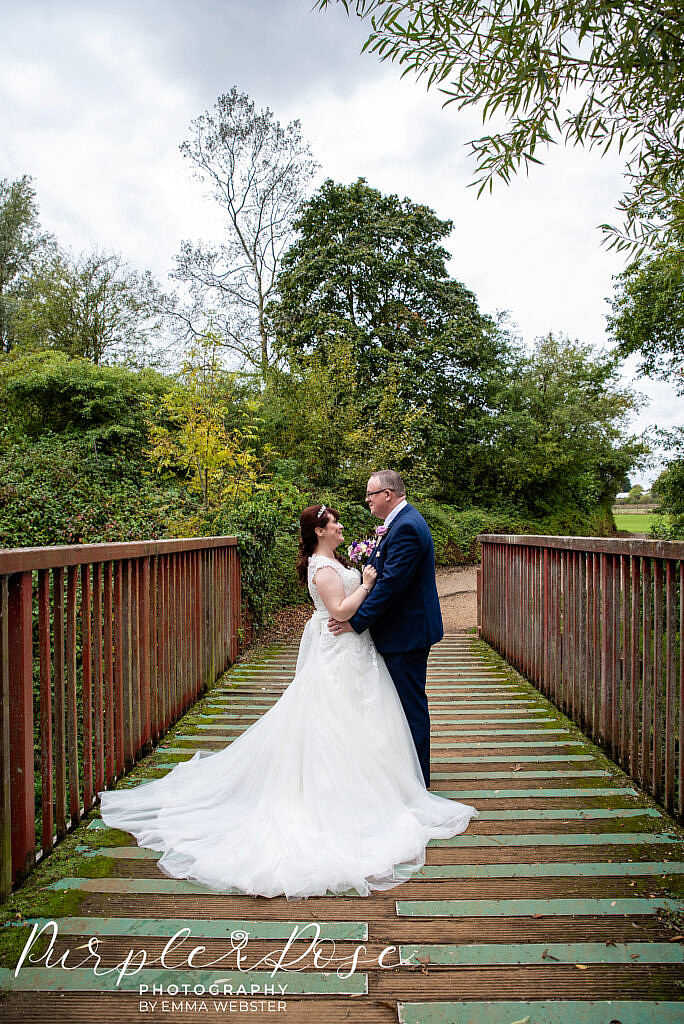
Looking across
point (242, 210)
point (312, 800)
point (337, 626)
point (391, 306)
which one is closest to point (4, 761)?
point (312, 800)

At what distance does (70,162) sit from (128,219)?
6.95 ft

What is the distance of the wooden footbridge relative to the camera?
177cm

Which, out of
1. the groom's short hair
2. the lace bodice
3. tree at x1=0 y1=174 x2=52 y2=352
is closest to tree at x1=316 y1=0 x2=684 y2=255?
the groom's short hair

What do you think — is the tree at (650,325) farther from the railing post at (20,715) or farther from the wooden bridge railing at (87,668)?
the railing post at (20,715)

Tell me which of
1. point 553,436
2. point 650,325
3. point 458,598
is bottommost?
point 458,598

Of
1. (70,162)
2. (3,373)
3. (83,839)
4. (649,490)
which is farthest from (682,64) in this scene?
(70,162)

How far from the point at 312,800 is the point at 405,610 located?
984 mm

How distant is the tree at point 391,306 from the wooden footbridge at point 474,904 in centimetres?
1293

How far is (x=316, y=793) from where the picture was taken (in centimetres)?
276

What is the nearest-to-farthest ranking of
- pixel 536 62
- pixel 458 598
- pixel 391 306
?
1. pixel 536 62
2. pixel 458 598
3. pixel 391 306

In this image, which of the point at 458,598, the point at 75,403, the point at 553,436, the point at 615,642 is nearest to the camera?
the point at 615,642

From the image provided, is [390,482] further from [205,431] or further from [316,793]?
[205,431]

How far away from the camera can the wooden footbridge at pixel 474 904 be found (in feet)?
5.81

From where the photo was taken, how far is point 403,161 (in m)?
17.4
